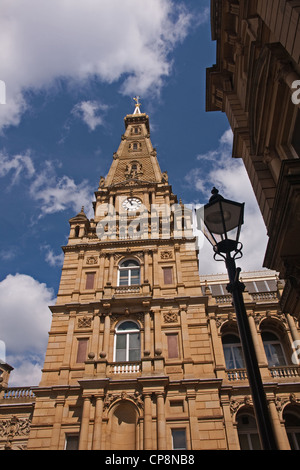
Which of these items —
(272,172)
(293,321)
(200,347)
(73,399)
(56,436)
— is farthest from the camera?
(293,321)

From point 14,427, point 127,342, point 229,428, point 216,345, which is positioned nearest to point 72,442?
point 14,427

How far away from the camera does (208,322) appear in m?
22.3

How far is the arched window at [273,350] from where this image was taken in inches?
846

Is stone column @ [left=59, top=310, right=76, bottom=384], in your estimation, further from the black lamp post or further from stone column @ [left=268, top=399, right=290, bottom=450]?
the black lamp post

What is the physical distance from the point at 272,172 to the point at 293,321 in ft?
49.0

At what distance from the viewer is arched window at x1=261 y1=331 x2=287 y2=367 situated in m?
21.5

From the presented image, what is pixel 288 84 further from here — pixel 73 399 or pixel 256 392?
pixel 73 399

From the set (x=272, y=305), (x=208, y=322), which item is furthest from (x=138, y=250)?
(x=272, y=305)

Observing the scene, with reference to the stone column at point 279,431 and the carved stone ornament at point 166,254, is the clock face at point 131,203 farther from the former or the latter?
the stone column at point 279,431

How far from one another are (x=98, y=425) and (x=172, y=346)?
231 inches

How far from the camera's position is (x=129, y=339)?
69.5 ft

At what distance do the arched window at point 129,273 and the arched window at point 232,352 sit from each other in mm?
6962

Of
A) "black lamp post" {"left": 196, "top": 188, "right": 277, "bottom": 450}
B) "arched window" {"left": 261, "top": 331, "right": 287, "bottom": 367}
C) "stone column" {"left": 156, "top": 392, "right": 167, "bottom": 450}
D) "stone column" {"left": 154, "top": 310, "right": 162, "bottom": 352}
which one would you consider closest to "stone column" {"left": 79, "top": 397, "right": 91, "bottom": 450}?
"stone column" {"left": 156, "top": 392, "right": 167, "bottom": 450}

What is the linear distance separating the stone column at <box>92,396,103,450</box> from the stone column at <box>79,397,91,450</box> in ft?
1.28
